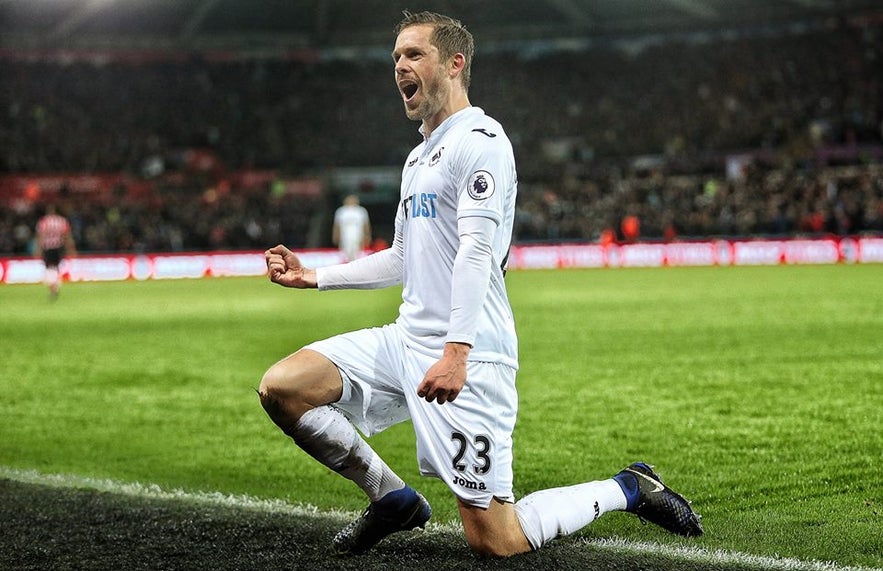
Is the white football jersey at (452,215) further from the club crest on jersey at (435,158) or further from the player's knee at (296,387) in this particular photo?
the player's knee at (296,387)

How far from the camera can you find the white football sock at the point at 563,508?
417cm

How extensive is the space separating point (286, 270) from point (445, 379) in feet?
4.00

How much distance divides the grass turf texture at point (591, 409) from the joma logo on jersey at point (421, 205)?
1387 mm

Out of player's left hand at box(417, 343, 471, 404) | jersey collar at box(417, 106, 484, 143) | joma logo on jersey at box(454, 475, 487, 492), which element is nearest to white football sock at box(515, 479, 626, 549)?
joma logo on jersey at box(454, 475, 487, 492)

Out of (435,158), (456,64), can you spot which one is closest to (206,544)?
(435,158)

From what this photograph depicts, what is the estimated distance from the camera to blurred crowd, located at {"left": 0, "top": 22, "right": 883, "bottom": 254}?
3388 centimetres

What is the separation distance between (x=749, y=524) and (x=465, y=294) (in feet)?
6.16

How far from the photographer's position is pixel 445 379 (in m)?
3.75

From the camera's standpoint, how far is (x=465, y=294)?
12.7 ft

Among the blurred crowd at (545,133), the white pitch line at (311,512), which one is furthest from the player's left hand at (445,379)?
the blurred crowd at (545,133)

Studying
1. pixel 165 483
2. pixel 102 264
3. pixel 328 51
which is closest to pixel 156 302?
pixel 102 264

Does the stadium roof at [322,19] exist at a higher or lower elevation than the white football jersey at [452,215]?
higher

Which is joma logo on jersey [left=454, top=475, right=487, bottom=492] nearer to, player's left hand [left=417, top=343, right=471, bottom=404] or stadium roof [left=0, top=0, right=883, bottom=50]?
player's left hand [left=417, top=343, right=471, bottom=404]

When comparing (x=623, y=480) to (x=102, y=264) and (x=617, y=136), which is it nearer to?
(x=102, y=264)
